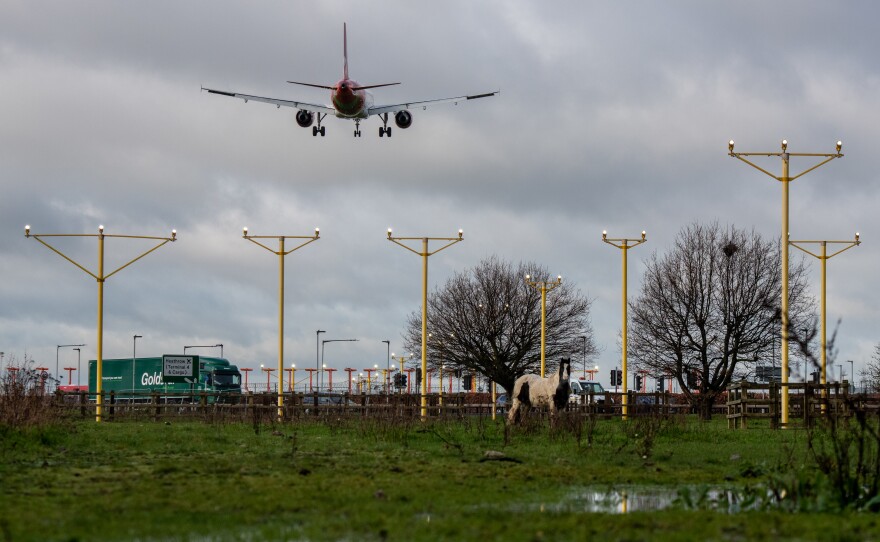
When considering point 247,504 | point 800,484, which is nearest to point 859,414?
point 800,484

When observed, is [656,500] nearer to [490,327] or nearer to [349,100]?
[349,100]

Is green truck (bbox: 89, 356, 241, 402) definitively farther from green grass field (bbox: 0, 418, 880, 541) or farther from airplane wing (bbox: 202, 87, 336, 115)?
green grass field (bbox: 0, 418, 880, 541)

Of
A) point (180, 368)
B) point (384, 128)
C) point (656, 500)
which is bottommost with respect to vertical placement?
point (656, 500)

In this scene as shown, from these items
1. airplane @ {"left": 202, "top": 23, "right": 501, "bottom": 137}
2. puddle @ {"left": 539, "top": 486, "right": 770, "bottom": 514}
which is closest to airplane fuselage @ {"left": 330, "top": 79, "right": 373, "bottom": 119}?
airplane @ {"left": 202, "top": 23, "right": 501, "bottom": 137}

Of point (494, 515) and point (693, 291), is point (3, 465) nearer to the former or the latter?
point (494, 515)

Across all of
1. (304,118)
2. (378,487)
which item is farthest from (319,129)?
(378,487)

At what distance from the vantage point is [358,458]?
68.3 feet

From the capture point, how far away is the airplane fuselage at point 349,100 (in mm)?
57594

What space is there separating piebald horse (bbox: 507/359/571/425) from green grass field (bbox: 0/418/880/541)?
6.48 m

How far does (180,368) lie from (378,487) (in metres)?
73.0

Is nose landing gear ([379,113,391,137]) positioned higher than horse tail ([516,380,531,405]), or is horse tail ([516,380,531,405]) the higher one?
nose landing gear ([379,113,391,137])

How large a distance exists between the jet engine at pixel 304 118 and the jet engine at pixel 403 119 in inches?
156

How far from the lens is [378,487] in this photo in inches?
608

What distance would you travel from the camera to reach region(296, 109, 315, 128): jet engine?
2303 inches
